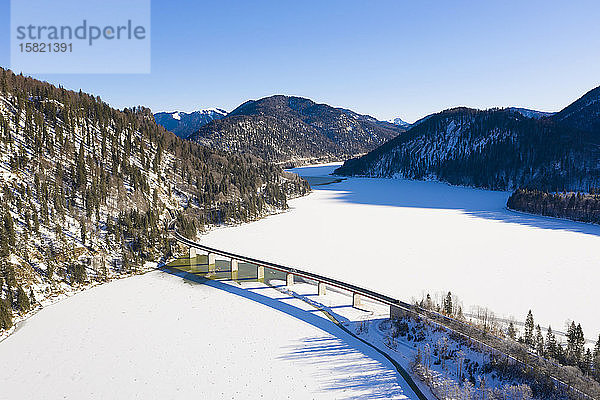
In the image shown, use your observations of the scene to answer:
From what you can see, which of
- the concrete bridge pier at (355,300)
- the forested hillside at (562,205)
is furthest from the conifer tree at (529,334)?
the forested hillside at (562,205)

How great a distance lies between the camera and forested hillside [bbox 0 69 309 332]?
44.4 metres

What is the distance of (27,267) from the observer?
42.2 m

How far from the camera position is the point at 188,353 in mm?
29828

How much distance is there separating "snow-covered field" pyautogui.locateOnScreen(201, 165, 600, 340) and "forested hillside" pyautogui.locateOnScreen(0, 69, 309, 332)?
12.5m

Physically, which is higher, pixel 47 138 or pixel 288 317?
pixel 47 138

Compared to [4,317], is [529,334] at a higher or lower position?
higher

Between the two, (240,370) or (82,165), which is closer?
(240,370)

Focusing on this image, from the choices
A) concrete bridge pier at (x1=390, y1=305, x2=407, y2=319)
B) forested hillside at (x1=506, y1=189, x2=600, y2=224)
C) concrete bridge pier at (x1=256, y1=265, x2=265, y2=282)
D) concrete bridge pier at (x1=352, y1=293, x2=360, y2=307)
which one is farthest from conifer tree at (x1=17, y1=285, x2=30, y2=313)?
forested hillside at (x1=506, y1=189, x2=600, y2=224)

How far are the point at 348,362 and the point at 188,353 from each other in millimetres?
14544

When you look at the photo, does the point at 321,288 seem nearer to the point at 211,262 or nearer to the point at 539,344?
the point at 211,262

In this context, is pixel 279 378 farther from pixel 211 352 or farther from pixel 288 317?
pixel 288 317

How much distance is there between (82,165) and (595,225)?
115 m

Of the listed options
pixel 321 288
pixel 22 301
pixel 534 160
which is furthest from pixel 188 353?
pixel 534 160

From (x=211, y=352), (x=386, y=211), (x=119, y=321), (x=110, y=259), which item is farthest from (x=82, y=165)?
(x=386, y=211)
